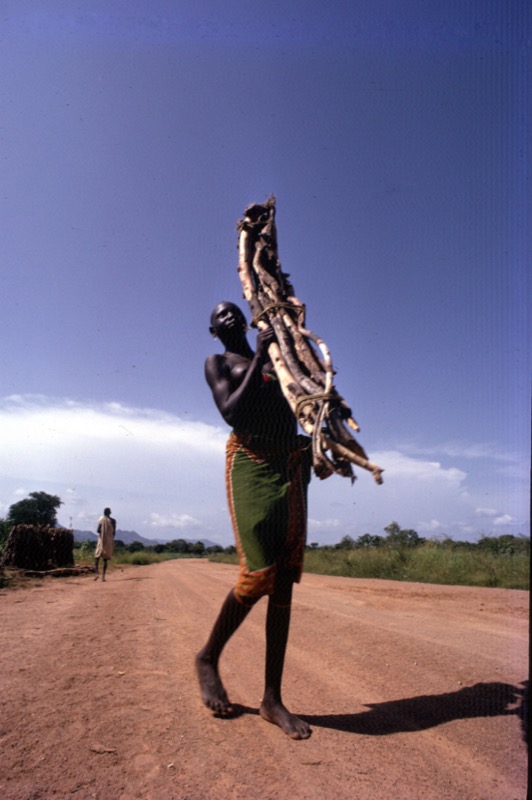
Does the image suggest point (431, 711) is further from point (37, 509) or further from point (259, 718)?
point (37, 509)

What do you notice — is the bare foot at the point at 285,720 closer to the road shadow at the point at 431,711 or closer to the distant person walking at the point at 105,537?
the road shadow at the point at 431,711

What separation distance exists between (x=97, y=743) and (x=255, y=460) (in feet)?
4.59

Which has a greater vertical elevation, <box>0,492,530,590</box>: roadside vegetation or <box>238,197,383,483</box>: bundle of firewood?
<box>238,197,383,483</box>: bundle of firewood

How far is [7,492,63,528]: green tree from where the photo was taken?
60.6m

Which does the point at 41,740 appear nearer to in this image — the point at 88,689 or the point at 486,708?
the point at 88,689

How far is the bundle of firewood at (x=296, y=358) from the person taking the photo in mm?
2115

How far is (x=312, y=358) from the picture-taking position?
2.53 metres

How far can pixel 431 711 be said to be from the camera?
262 cm

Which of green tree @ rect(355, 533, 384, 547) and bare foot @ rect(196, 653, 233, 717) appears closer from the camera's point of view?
bare foot @ rect(196, 653, 233, 717)

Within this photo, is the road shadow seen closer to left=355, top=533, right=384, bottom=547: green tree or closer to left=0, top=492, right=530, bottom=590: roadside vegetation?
left=0, top=492, right=530, bottom=590: roadside vegetation

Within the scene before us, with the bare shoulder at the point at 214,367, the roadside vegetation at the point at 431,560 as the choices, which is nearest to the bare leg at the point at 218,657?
the bare shoulder at the point at 214,367

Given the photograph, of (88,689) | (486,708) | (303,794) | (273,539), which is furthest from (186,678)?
(486,708)

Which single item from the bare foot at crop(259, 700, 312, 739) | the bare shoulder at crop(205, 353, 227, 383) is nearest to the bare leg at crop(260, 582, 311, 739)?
the bare foot at crop(259, 700, 312, 739)

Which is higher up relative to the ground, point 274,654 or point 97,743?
point 274,654
